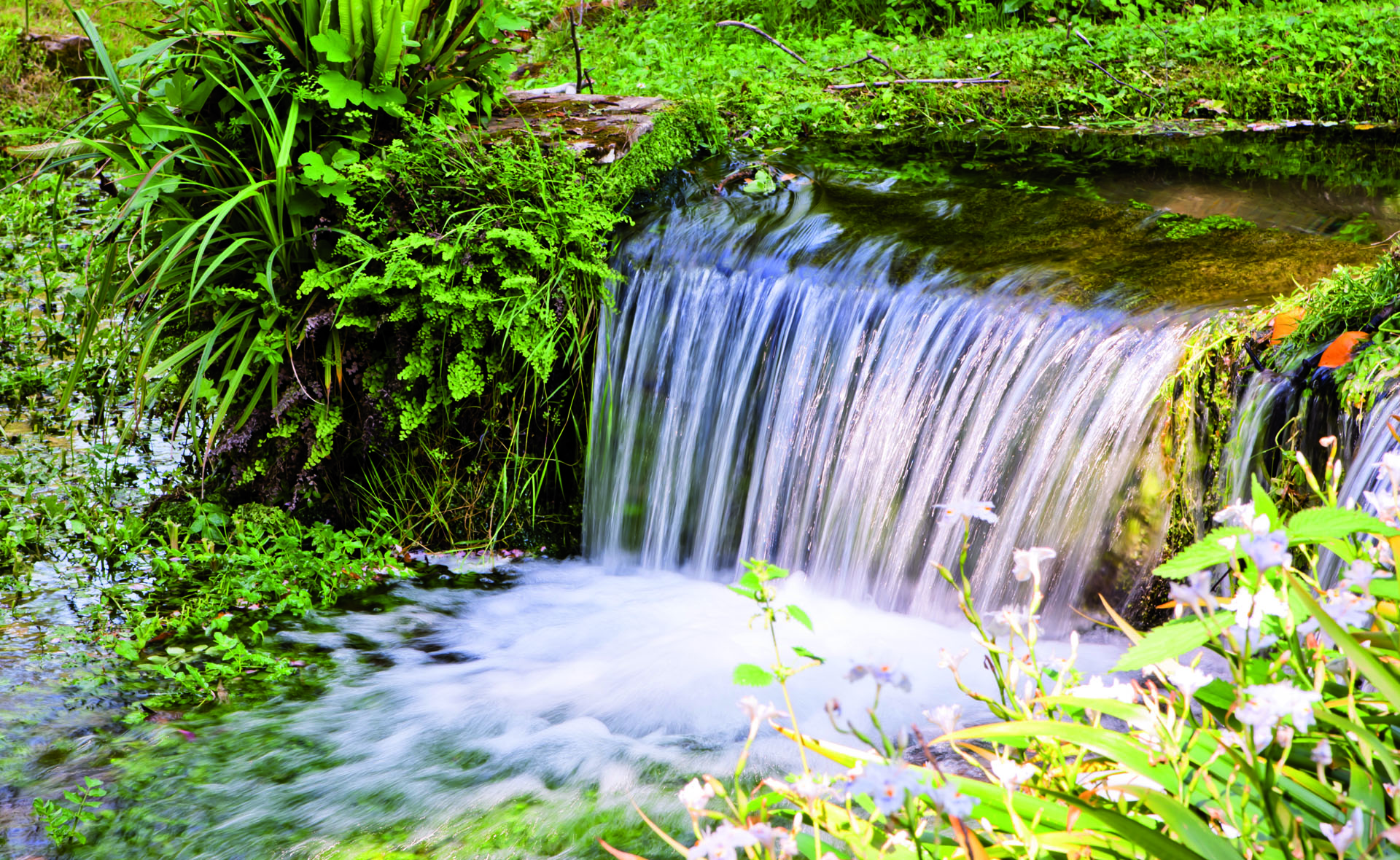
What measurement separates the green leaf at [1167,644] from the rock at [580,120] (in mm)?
3804

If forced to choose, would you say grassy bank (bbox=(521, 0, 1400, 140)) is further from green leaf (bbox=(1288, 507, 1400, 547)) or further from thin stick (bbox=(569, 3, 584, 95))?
green leaf (bbox=(1288, 507, 1400, 547))

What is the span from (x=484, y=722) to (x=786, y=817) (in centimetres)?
114

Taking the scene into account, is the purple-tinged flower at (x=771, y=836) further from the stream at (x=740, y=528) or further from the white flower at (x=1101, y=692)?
the stream at (x=740, y=528)

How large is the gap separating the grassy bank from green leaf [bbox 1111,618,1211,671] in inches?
208

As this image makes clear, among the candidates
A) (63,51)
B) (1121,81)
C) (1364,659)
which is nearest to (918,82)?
(1121,81)

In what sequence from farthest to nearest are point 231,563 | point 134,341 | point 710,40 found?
1. point 710,40
2. point 134,341
3. point 231,563

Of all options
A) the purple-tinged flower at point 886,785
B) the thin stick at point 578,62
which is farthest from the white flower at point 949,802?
the thin stick at point 578,62

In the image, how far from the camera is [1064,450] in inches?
139

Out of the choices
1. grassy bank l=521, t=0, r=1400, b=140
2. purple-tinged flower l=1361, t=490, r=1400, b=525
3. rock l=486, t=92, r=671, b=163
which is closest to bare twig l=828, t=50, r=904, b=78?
grassy bank l=521, t=0, r=1400, b=140

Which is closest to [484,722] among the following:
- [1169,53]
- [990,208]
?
[990,208]

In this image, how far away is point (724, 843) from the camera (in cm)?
129

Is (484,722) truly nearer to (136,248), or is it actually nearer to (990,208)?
(136,248)

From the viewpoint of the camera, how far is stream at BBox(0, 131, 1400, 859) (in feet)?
9.86

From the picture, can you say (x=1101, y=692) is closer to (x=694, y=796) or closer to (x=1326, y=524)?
(x=1326, y=524)
